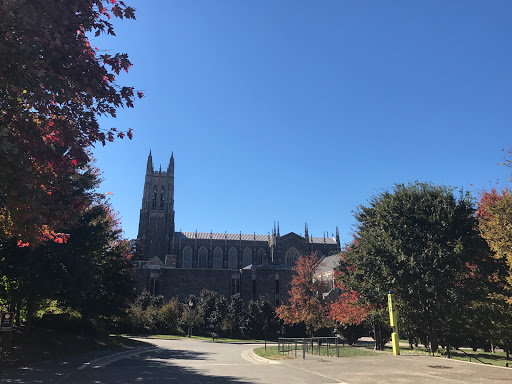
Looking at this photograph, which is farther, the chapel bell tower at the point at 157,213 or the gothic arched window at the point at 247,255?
the gothic arched window at the point at 247,255

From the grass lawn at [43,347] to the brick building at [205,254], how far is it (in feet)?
126

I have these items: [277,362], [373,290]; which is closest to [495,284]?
[373,290]

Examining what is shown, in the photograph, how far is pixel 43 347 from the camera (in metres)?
16.0

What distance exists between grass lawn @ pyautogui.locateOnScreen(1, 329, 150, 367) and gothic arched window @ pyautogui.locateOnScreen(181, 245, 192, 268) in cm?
5952

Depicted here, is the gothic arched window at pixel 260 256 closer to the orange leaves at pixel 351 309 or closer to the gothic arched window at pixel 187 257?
the gothic arched window at pixel 187 257

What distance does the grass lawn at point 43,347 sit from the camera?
13.0 metres

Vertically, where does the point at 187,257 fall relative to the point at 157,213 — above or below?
below

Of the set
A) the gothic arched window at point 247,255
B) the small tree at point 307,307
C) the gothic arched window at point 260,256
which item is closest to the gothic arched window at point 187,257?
the gothic arched window at point 247,255

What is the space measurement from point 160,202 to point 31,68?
283 feet

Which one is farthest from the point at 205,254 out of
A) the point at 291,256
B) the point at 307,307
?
the point at 307,307

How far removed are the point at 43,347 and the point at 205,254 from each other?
221ft

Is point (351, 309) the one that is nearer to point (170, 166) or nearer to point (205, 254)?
point (205, 254)

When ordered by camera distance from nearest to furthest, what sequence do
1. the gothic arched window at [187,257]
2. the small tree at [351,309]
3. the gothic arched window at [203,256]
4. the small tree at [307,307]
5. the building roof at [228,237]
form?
the small tree at [351,309], the small tree at [307,307], the gothic arched window at [187,257], the gothic arched window at [203,256], the building roof at [228,237]

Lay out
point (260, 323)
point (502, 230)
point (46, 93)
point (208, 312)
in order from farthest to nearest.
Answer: point (208, 312) → point (260, 323) → point (502, 230) → point (46, 93)
